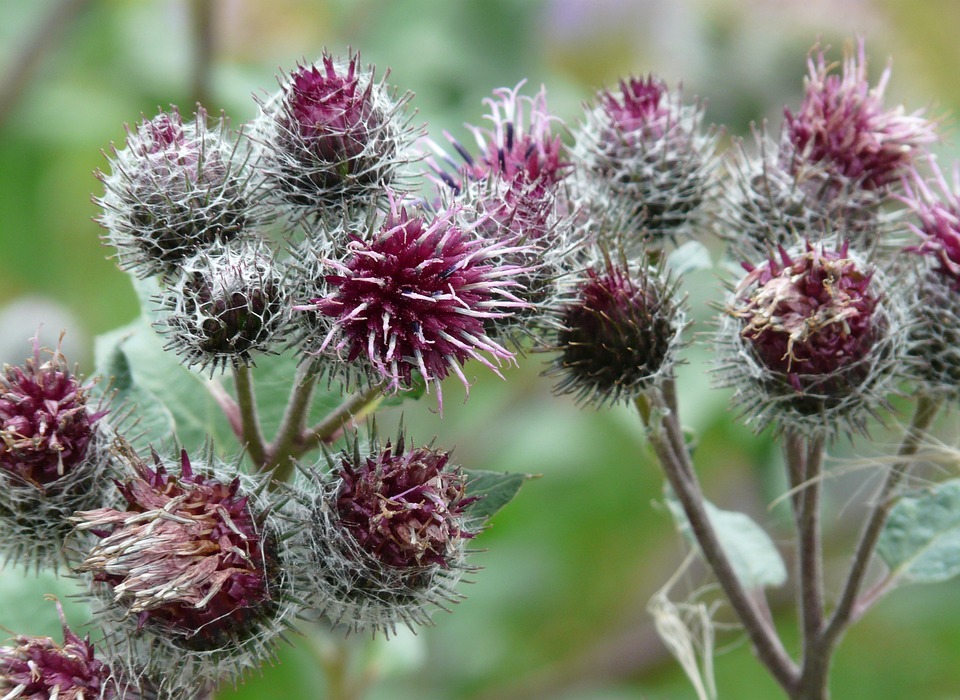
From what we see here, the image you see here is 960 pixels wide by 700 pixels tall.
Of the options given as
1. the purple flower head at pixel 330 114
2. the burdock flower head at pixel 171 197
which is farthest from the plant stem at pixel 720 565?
the burdock flower head at pixel 171 197

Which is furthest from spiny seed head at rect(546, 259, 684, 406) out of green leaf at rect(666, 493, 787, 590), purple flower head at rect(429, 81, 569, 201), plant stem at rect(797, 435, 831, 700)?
green leaf at rect(666, 493, 787, 590)

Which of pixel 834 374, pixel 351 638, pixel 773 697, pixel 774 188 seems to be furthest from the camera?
pixel 773 697

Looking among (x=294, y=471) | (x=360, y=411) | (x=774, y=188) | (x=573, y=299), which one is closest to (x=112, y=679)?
(x=294, y=471)

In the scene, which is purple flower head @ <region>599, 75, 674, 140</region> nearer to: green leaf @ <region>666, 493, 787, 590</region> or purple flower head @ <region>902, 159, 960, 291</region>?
purple flower head @ <region>902, 159, 960, 291</region>

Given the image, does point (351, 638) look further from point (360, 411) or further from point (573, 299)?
point (573, 299)

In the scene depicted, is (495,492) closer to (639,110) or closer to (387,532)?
(387,532)

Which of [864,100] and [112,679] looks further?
[864,100]

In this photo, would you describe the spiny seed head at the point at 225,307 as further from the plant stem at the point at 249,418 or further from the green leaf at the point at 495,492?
the green leaf at the point at 495,492
